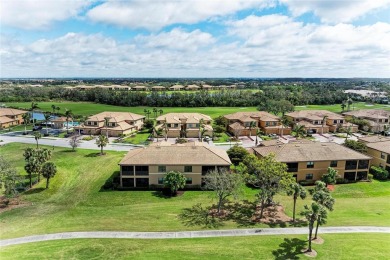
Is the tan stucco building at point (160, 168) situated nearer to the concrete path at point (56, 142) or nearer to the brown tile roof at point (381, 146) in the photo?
the concrete path at point (56, 142)

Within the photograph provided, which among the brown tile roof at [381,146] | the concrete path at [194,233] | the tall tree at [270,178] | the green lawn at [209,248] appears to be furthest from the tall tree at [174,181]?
the brown tile roof at [381,146]

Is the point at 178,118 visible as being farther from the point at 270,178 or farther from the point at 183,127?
the point at 270,178

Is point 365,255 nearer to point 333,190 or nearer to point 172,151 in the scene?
point 333,190

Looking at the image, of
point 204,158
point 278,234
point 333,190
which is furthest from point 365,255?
point 204,158

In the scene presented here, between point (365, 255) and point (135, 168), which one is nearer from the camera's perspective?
point (365, 255)

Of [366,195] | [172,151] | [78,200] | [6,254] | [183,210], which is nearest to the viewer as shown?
[6,254]

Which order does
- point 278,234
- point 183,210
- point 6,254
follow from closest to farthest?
point 6,254 < point 278,234 < point 183,210

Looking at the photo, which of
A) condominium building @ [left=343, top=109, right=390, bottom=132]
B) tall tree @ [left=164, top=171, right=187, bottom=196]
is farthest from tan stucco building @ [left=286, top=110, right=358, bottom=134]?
tall tree @ [left=164, top=171, right=187, bottom=196]
